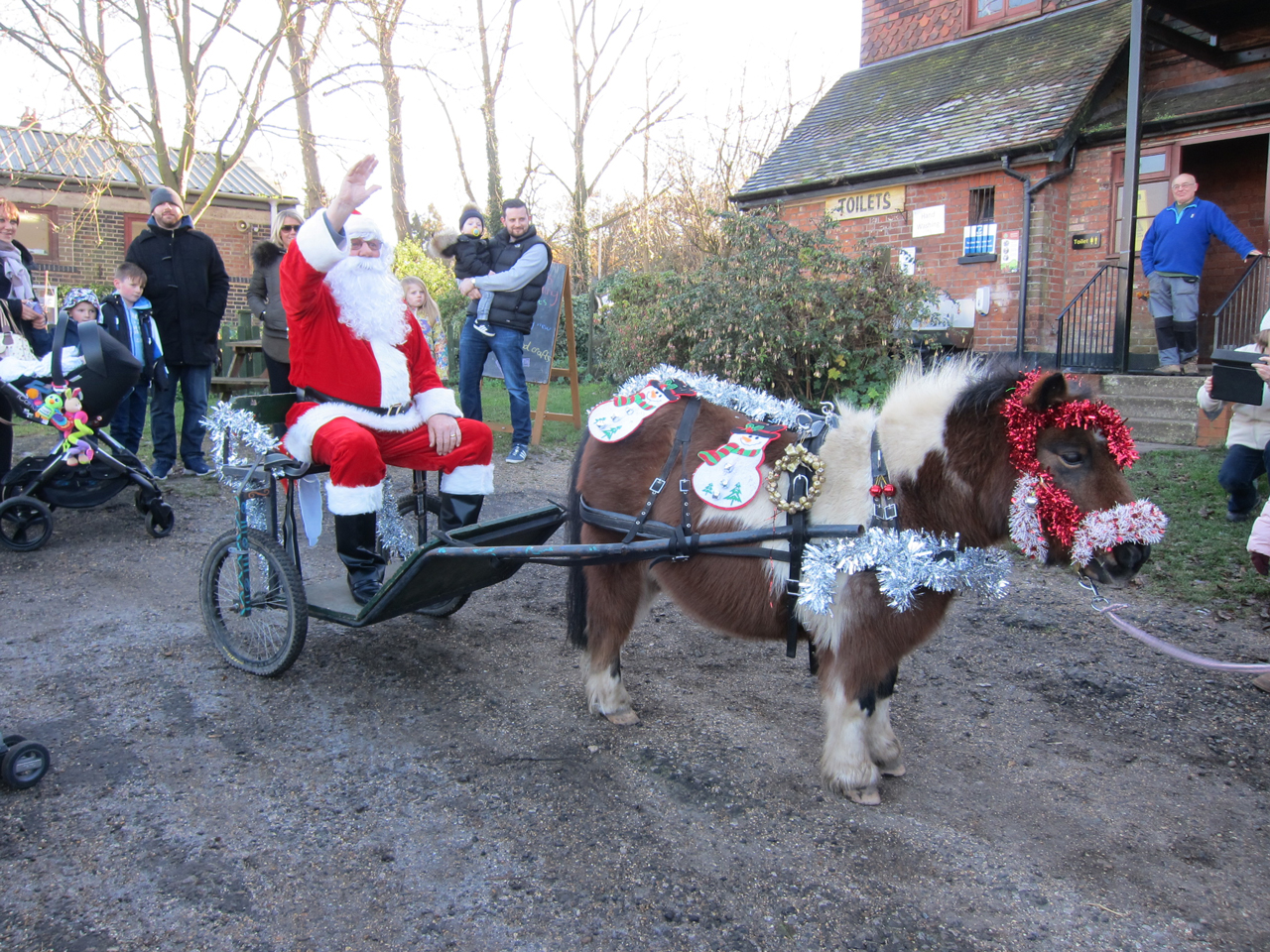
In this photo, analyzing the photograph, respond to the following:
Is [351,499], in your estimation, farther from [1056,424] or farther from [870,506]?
[1056,424]

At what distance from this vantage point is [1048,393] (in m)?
2.61

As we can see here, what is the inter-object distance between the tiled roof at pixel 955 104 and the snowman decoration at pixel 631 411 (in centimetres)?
1119

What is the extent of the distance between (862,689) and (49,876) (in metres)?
2.52

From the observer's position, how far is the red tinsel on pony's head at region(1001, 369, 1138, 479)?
2607 millimetres

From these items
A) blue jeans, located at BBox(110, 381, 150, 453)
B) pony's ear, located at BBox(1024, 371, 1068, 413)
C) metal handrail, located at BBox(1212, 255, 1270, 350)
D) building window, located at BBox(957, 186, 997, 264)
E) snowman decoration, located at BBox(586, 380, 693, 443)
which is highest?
building window, located at BBox(957, 186, 997, 264)

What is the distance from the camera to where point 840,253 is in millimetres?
9531

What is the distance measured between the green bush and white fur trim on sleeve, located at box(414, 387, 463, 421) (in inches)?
214

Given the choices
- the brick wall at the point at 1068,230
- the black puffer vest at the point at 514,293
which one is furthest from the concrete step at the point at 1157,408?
the black puffer vest at the point at 514,293

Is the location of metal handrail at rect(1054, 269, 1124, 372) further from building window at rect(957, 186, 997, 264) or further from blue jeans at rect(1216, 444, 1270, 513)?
blue jeans at rect(1216, 444, 1270, 513)

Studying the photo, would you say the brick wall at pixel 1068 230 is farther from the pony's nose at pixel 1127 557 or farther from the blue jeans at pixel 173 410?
the pony's nose at pixel 1127 557

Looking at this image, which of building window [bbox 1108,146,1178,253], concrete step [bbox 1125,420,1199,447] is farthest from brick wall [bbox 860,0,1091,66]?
concrete step [bbox 1125,420,1199,447]

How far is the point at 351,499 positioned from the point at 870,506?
7.04 feet

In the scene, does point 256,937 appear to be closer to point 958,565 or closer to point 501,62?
point 958,565

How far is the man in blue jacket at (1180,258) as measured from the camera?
9.16 m
